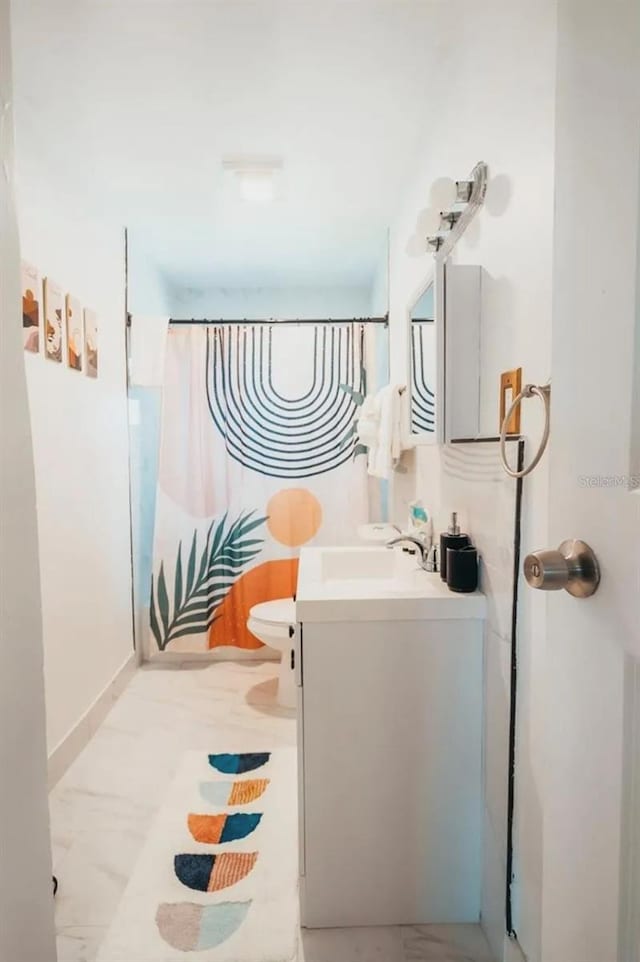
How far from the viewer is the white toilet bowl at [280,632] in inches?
84.2

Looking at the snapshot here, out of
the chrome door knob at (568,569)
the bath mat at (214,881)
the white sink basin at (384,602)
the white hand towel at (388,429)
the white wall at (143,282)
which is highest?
the white wall at (143,282)

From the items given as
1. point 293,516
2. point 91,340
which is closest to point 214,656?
point 293,516

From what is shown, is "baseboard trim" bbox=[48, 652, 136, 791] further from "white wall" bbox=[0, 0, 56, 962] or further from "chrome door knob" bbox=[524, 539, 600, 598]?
"chrome door knob" bbox=[524, 539, 600, 598]

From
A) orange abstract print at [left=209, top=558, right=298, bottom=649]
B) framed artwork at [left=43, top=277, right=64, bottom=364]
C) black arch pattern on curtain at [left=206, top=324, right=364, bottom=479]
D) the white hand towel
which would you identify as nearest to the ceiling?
framed artwork at [left=43, top=277, right=64, bottom=364]

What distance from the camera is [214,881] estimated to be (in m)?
1.31

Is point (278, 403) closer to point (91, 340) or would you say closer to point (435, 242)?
point (91, 340)

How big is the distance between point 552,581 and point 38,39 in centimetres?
188

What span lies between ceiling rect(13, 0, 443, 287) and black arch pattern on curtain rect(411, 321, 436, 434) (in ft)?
2.44

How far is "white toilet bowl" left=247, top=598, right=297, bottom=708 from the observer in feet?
7.02

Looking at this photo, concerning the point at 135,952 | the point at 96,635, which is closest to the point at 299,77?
the point at 96,635

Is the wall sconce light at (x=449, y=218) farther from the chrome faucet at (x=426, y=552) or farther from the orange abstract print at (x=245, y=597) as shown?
the orange abstract print at (x=245, y=597)

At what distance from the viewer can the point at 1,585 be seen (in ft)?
2.16

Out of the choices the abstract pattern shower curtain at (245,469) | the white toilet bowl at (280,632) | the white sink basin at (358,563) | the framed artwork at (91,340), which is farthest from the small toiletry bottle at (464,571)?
the framed artwork at (91,340)

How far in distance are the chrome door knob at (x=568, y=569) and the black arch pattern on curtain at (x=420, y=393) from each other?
892mm
